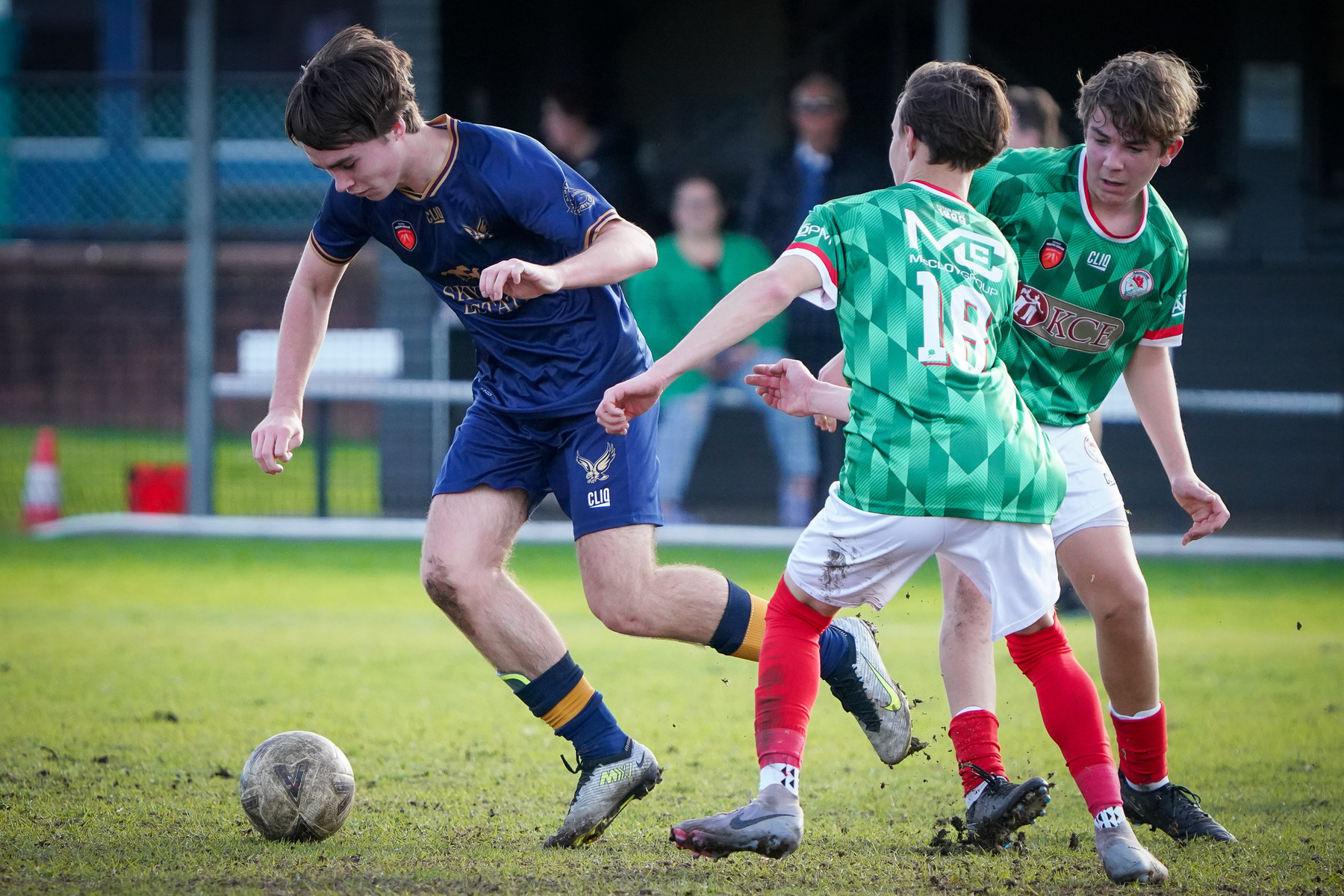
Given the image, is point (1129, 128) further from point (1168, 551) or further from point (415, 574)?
point (1168, 551)

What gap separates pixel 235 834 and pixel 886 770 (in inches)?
79.9

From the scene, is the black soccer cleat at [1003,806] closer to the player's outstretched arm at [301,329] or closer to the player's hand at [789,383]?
the player's hand at [789,383]

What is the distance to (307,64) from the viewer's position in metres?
3.66

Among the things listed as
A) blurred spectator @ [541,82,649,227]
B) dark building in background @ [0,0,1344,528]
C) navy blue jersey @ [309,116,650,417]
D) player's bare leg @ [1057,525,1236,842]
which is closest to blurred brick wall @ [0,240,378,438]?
dark building in background @ [0,0,1344,528]

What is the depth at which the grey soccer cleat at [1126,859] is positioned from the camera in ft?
10.4

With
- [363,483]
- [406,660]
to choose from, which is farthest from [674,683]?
[363,483]

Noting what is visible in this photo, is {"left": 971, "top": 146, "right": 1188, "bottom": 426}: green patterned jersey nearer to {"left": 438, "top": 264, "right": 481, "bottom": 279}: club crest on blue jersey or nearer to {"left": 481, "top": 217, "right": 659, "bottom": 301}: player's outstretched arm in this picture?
{"left": 481, "top": 217, "right": 659, "bottom": 301}: player's outstretched arm

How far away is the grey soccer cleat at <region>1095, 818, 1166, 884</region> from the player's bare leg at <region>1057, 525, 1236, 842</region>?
1.75 ft

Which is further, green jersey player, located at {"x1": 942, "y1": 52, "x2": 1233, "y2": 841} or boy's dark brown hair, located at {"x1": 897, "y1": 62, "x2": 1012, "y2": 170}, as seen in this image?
green jersey player, located at {"x1": 942, "y1": 52, "x2": 1233, "y2": 841}

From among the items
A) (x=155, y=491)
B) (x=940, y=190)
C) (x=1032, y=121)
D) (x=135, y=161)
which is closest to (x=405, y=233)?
(x=940, y=190)

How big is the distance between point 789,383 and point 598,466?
69cm

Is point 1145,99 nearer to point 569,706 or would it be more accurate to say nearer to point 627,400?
point 627,400

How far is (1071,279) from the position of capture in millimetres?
3666

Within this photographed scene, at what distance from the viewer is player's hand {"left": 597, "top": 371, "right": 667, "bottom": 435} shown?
3.11 meters
